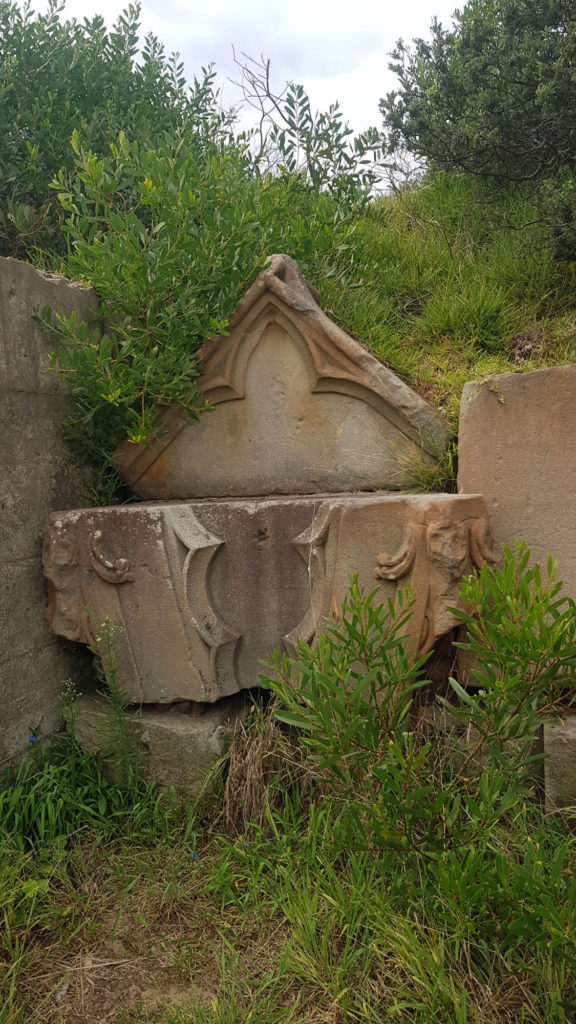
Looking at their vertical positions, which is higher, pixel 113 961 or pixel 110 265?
pixel 110 265

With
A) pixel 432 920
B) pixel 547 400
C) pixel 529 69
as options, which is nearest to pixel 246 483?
pixel 547 400

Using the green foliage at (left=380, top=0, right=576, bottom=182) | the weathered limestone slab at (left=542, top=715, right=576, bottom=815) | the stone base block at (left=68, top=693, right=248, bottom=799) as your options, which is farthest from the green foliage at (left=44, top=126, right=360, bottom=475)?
the weathered limestone slab at (left=542, top=715, right=576, bottom=815)

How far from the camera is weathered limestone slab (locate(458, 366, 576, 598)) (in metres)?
2.11

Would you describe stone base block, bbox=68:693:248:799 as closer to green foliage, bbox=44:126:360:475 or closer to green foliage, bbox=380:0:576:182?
green foliage, bbox=44:126:360:475

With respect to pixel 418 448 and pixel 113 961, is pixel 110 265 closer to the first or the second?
pixel 418 448

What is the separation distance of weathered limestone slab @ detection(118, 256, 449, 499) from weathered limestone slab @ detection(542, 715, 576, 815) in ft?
3.15

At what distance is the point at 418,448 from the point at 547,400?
511 millimetres

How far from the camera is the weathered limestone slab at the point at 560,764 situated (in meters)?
1.91

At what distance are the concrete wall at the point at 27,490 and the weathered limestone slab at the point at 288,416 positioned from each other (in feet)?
1.11

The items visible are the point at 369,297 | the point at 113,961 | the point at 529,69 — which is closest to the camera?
the point at 113,961

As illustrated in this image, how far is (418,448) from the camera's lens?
2510 mm

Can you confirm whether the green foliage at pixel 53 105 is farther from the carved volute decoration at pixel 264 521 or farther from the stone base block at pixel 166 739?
the stone base block at pixel 166 739

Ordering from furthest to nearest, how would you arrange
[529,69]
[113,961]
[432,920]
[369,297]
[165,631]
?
[529,69] < [369,297] < [165,631] < [113,961] < [432,920]

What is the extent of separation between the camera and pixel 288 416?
2680 mm
